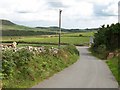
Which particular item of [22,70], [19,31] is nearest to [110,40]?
[22,70]

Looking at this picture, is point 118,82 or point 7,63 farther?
point 118,82

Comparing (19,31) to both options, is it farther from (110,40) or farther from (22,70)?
(22,70)

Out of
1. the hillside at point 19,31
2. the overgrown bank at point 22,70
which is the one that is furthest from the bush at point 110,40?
the hillside at point 19,31

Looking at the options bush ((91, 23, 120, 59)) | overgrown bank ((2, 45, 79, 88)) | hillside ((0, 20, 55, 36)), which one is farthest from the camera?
hillside ((0, 20, 55, 36))

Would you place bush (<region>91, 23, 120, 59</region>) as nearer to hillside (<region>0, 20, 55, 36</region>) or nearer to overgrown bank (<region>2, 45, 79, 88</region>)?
overgrown bank (<region>2, 45, 79, 88</region>)

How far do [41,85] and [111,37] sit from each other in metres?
35.5

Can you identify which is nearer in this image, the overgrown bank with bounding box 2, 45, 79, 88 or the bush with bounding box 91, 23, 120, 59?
the overgrown bank with bounding box 2, 45, 79, 88

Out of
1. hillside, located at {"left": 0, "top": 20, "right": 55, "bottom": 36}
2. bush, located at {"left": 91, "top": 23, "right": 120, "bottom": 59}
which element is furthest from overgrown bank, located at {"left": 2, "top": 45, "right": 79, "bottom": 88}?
hillside, located at {"left": 0, "top": 20, "right": 55, "bottom": 36}

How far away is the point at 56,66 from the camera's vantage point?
27156 millimetres

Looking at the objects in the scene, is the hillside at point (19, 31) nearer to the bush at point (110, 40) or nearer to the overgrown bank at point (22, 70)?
the bush at point (110, 40)

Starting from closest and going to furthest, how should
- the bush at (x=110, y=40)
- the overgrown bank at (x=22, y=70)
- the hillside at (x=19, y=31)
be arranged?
the overgrown bank at (x=22, y=70)
the bush at (x=110, y=40)
the hillside at (x=19, y=31)

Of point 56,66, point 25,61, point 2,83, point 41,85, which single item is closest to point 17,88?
point 2,83

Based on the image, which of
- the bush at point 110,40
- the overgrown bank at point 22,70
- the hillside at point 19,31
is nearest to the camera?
the overgrown bank at point 22,70

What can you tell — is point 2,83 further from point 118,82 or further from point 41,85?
point 118,82
